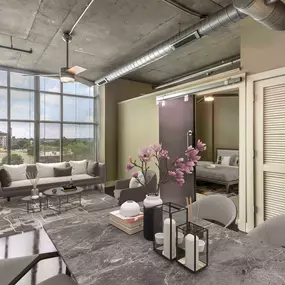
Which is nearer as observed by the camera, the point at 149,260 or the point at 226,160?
the point at 149,260

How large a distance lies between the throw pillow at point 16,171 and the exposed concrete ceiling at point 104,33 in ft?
8.44

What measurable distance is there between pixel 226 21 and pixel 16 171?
5.35 m

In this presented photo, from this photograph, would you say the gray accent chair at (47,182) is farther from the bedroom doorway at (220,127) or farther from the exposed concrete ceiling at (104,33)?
the bedroom doorway at (220,127)

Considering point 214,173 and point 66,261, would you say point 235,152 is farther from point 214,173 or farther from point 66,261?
point 66,261

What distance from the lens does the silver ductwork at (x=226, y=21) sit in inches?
85.2

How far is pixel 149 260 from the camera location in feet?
3.65

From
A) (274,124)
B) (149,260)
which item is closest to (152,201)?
(149,260)

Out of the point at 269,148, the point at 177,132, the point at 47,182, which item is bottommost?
the point at 47,182

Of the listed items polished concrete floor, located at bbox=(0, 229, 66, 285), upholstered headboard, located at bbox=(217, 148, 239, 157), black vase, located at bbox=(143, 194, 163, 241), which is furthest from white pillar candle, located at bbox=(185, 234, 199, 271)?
upholstered headboard, located at bbox=(217, 148, 239, 157)

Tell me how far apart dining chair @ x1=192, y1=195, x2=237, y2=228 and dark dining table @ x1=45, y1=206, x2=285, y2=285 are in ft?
→ 1.31

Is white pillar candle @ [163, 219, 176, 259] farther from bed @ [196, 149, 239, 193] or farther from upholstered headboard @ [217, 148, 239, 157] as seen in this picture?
upholstered headboard @ [217, 148, 239, 157]

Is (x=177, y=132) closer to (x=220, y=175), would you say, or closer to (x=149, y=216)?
(x=220, y=175)

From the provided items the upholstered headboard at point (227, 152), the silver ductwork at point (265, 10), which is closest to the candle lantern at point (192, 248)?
the silver ductwork at point (265, 10)

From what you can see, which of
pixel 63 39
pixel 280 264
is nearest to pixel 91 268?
pixel 280 264
